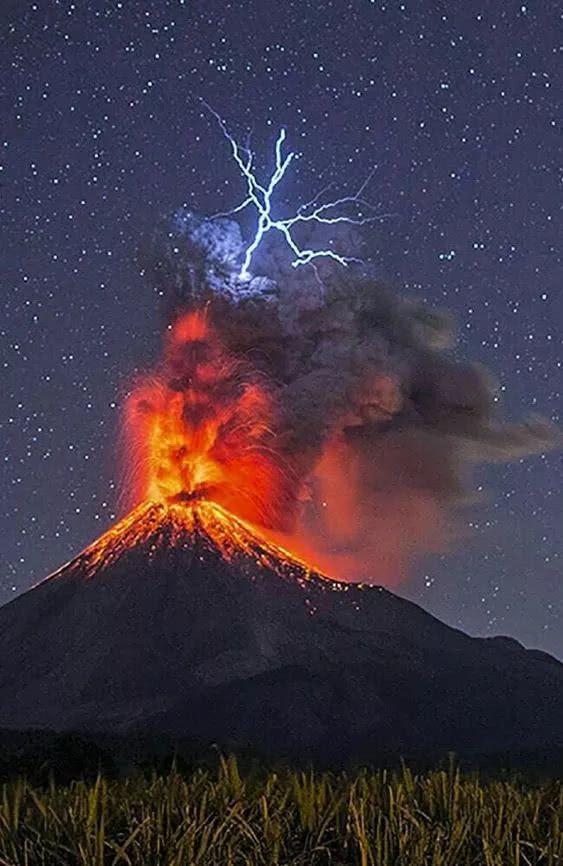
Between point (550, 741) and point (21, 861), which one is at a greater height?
point (550, 741)

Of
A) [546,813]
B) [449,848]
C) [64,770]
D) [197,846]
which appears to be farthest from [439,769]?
[64,770]

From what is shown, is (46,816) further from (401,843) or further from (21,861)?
(401,843)

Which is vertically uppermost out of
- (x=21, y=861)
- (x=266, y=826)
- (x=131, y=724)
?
(x=131, y=724)

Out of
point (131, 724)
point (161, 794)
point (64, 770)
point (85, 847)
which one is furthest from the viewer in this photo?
point (131, 724)

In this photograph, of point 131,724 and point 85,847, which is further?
point 131,724

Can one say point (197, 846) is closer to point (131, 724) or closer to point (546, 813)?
point (546, 813)

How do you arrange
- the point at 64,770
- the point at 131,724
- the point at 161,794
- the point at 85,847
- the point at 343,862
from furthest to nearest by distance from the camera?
the point at 131,724
the point at 64,770
the point at 161,794
the point at 343,862
the point at 85,847
